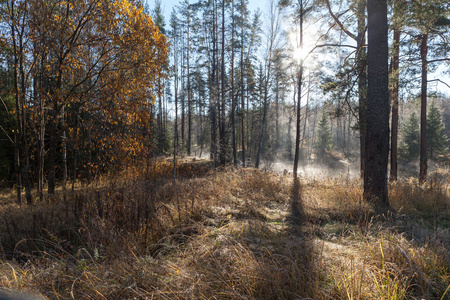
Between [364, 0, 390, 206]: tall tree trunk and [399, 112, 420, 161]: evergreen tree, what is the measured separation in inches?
1009

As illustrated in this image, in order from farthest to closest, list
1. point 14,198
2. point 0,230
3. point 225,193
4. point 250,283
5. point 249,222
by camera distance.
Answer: point 14,198, point 225,193, point 0,230, point 249,222, point 250,283

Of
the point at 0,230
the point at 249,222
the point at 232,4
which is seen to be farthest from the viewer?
the point at 232,4

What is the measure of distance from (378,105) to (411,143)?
27.5m

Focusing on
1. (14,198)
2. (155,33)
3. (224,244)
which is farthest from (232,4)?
(224,244)

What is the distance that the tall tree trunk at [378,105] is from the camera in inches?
197

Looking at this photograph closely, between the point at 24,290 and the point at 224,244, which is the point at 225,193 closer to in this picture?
the point at 224,244

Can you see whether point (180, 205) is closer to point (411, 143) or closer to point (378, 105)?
point (378, 105)

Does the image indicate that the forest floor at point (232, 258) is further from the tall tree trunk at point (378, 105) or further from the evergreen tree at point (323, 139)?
the evergreen tree at point (323, 139)

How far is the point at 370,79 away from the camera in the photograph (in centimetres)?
514

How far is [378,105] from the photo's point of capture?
16.5ft

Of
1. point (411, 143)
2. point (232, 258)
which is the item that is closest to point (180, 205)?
point (232, 258)

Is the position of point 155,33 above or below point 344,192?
above

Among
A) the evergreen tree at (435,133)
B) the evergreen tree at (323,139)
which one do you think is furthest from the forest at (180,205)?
the evergreen tree at (323,139)

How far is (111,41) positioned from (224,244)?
20.5 feet
